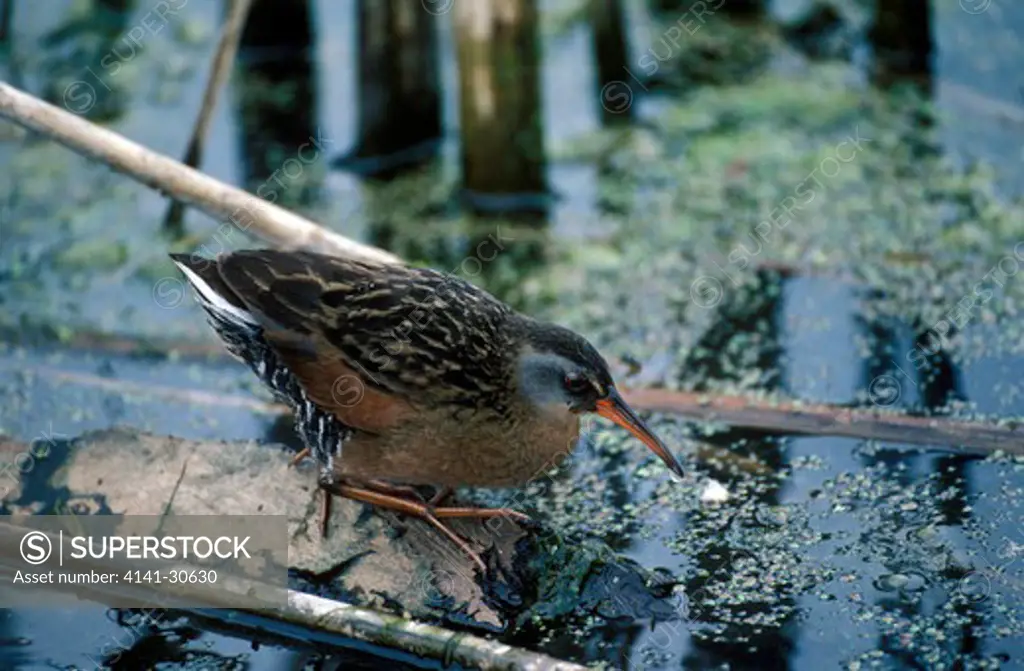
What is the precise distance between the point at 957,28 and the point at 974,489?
439 cm

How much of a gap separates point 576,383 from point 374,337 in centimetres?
58

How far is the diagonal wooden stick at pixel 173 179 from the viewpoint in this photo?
4.87m

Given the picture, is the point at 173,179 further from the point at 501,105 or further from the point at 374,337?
the point at 501,105

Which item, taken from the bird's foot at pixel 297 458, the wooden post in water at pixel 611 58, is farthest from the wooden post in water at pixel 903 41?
the bird's foot at pixel 297 458

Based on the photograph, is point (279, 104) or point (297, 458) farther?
point (279, 104)

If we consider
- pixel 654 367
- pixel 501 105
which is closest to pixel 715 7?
pixel 501 105

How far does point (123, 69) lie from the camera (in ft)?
27.4

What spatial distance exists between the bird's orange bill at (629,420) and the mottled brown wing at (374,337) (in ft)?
1.00

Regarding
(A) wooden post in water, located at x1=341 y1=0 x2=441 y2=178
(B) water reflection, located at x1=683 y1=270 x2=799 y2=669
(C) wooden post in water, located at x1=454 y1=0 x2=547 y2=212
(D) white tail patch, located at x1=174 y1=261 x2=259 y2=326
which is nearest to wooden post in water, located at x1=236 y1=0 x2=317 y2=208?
(A) wooden post in water, located at x1=341 y1=0 x2=441 y2=178

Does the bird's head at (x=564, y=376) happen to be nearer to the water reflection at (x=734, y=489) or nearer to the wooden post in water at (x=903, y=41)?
the water reflection at (x=734, y=489)

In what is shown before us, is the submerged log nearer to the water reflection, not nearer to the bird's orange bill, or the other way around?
the water reflection

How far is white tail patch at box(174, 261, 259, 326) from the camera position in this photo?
166 inches

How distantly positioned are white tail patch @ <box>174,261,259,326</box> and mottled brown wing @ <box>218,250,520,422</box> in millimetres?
49

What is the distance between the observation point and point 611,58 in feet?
25.9
